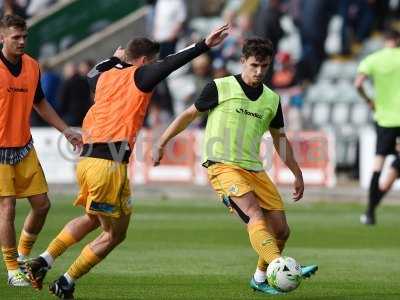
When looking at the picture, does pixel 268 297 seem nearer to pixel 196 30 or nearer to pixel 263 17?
pixel 263 17

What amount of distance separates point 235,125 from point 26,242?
2.40 m

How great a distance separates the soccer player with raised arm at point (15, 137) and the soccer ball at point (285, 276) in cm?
235

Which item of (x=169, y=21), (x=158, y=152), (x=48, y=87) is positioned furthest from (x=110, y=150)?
(x=169, y=21)

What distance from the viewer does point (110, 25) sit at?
2897 cm

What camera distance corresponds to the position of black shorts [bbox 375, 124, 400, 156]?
56.0 ft

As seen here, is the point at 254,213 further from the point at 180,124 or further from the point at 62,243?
the point at 62,243

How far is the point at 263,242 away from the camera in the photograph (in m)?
9.80

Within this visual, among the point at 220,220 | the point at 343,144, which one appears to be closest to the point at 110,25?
the point at 343,144

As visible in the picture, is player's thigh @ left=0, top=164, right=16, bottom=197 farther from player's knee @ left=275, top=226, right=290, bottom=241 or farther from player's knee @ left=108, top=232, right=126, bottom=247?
player's knee @ left=275, top=226, right=290, bottom=241

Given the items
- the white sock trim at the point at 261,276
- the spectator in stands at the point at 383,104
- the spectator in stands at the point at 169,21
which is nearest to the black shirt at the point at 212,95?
the white sock trim at the point at 261,276

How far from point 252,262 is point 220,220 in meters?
5.51

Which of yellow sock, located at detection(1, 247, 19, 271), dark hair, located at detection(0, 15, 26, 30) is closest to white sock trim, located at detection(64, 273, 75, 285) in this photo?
yellow sock, located at detection(1, 247, 19, 271)

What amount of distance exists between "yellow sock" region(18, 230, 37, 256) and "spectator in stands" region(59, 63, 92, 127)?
13.9 m

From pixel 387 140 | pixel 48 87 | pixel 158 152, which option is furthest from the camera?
pixel 48 87
